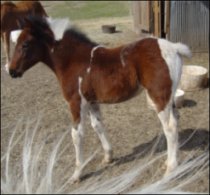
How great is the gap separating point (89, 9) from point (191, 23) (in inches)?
265

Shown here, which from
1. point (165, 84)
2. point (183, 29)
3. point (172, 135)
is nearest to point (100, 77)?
point (165, 84)

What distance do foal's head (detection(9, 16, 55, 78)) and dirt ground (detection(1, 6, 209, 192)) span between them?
580mm

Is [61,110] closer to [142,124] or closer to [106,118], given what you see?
[106,118]

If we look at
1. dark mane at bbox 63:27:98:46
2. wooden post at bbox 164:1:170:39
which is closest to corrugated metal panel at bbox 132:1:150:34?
wooden post at bbox 164:1:170:39

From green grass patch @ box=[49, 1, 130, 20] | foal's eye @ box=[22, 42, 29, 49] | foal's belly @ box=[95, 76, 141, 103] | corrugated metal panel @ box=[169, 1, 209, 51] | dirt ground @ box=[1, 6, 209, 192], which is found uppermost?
foal's eye @ box=[22, 42, 29, 49]

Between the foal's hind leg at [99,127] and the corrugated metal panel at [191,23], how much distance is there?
4376 mm

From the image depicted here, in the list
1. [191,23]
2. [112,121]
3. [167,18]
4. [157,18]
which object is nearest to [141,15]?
[157,18]

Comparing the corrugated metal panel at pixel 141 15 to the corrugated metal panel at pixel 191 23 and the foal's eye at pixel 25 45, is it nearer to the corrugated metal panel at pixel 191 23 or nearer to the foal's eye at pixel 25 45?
the corrugated metal panel at pixel 191 23

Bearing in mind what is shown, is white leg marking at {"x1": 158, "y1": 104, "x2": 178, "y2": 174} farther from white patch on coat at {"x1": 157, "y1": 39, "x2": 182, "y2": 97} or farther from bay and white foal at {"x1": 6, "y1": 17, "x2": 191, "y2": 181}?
white patch on coat at {"x1": 157, "y1": 39, "x2": 182, "y2": 97}

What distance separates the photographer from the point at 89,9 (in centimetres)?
1384

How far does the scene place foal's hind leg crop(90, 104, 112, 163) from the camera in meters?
3.89

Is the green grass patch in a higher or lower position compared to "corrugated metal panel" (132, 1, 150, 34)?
lower

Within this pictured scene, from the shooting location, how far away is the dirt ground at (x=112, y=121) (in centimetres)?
400

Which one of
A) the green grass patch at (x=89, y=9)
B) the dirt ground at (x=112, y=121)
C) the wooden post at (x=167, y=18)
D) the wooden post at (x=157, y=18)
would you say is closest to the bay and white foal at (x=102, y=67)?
the dirt ground at (x=112, y=121)
